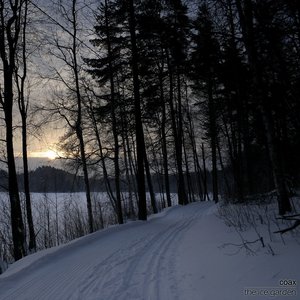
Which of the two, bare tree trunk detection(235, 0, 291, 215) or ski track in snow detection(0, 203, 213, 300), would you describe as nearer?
ski track in snow detection(0, 203, 213, 300)

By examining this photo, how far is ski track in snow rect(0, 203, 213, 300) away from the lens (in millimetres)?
5488

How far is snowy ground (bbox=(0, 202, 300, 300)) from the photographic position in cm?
482

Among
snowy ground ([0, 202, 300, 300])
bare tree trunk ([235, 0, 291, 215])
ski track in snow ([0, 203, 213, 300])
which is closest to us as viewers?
Result: snowy ground ([0, 202, 300, 300])

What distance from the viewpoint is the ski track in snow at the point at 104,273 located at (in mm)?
5488

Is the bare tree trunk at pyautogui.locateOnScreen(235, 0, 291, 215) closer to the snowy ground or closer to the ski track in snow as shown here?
the snowy ground

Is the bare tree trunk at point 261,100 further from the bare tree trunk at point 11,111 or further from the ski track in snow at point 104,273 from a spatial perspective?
the bare tree trunk at point 11,111

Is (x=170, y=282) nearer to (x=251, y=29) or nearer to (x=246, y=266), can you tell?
(x=246, y=266)

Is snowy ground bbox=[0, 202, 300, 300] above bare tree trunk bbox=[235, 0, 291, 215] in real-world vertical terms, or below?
below

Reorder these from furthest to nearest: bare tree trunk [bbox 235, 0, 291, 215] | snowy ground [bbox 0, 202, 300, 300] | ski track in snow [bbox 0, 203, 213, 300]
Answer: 1. bare tree trunk [bbox 235, 0, 291, 215]
2. ski track in snow [bbox 0, 203, 213, 300]
3. snowy ground [bbox 0, 202, 300, 300]

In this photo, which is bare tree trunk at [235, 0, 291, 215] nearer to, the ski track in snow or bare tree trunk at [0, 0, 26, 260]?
the ski track in snow

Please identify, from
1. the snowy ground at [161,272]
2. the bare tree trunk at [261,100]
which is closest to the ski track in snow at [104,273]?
the snowy ground at [161,272]

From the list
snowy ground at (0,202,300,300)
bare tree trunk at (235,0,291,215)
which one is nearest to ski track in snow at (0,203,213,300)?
snowy ground at (0,202,300,300)

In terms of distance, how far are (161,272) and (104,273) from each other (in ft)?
3.70

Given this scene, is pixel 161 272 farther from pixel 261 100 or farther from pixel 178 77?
pixel 178 77
